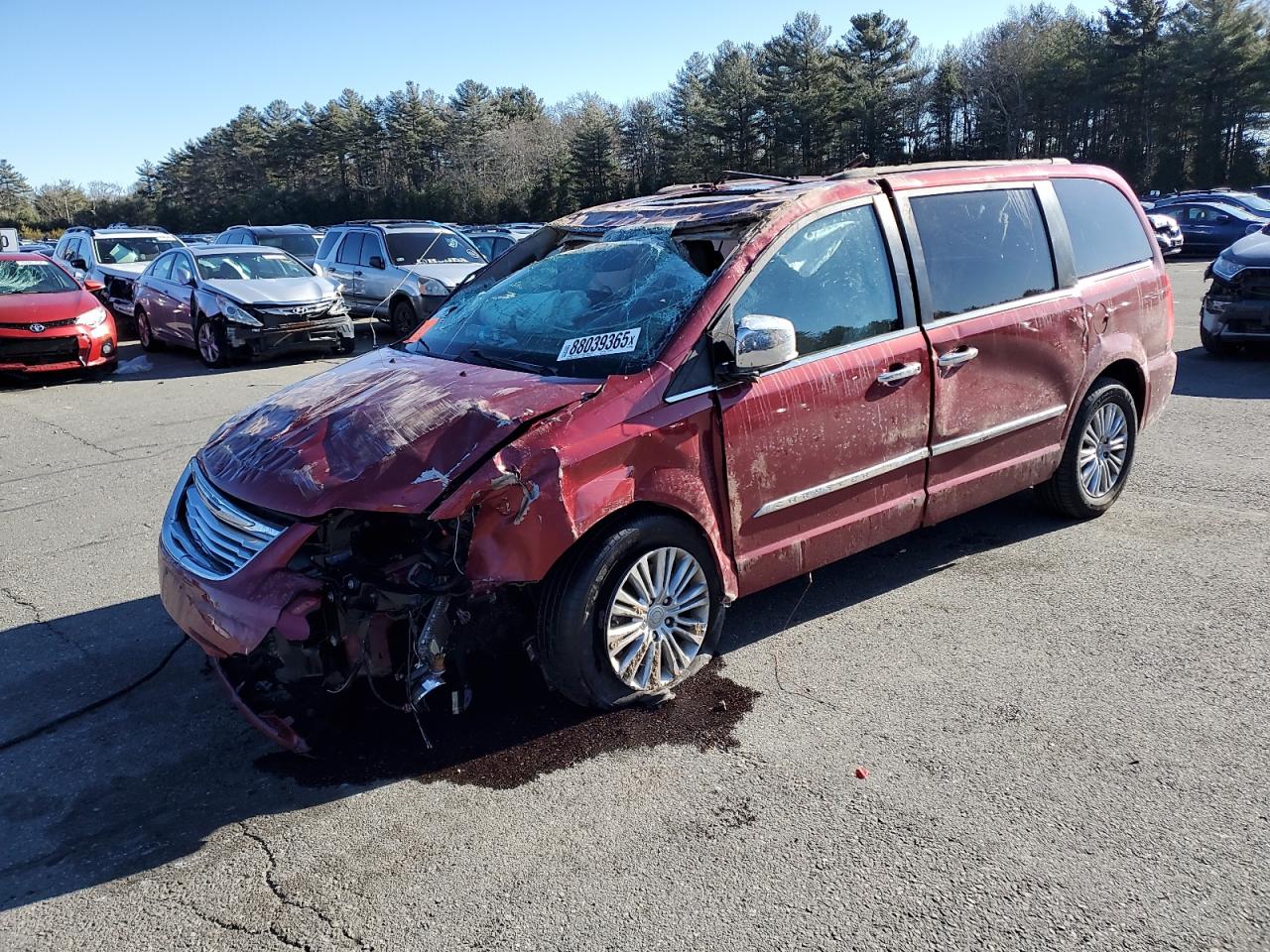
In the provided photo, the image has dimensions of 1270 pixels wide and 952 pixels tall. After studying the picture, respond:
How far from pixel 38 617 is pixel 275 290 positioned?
9.82 meters

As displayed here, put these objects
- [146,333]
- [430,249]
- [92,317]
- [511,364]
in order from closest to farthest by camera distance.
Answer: [511,364] < [92,317] < [146,333] < [430,249]

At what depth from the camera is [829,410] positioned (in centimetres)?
426

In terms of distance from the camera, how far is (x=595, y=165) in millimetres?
58781

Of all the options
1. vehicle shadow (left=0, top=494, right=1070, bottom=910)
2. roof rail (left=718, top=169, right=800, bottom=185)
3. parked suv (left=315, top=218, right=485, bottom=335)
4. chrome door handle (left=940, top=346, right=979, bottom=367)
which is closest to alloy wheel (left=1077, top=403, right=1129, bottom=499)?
chrome door handle (left=940, top=346, right=979, bottom=367)

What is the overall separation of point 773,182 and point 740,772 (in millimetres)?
3052

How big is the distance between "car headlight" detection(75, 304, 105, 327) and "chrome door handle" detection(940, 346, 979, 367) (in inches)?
463

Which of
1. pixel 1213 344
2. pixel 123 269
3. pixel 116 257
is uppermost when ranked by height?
pixel 116 257

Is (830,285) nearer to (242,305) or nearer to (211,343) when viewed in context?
(242,305)

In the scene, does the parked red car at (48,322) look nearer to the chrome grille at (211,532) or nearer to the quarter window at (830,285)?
the chrome grille at (211,532)

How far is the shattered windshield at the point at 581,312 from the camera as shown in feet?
13.3

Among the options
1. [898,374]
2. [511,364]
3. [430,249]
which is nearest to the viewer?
[511,364]

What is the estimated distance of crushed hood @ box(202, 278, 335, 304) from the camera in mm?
13648

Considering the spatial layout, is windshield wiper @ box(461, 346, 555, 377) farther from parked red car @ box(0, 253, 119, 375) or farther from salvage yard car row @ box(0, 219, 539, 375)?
parked red car @ box(0, 253, 119, 375)

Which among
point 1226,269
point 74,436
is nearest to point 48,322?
point 74,436
